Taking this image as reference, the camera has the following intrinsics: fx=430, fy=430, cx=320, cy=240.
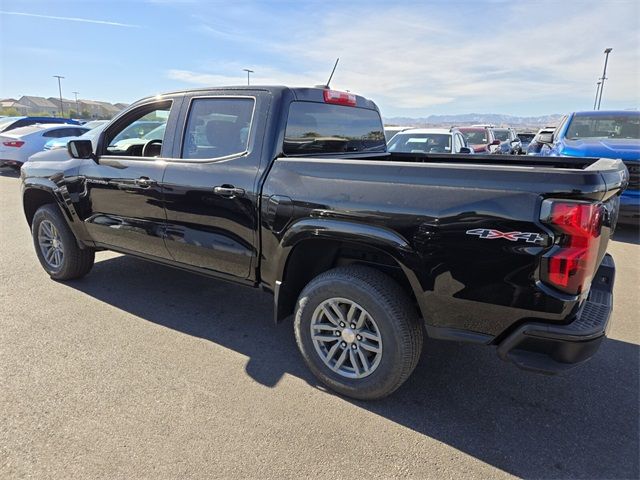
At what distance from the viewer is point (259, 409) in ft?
8.72

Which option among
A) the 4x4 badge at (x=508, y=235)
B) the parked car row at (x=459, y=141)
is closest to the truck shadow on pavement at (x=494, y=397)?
the 4x4 badge at (x=508, y=235)

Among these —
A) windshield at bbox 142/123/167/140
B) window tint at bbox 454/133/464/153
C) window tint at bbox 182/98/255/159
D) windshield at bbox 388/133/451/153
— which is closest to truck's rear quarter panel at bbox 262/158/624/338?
window tint at bbox 182/98/255/159

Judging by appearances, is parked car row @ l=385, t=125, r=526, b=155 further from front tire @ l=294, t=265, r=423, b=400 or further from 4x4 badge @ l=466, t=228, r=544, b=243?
4x4 badge @ l=466, t=228, r=544, b=243

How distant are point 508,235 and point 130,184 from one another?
10.2 feet

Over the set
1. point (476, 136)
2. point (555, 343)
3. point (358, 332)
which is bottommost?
point (358, 332)

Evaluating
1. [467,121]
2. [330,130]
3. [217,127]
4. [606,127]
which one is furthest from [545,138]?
[467,121]

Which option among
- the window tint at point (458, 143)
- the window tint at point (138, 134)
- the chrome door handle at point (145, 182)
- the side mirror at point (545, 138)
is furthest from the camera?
the window tint at point (458, 143)

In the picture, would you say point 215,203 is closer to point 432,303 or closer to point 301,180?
point 301,180

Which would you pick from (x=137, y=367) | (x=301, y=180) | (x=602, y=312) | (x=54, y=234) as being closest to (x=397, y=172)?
(x=301, y=180)

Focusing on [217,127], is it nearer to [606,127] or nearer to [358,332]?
[358,332]

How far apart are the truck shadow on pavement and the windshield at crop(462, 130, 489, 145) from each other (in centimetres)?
1150

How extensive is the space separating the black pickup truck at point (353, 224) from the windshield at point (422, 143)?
5340mm

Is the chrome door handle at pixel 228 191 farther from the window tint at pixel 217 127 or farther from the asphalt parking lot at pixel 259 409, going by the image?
the asphalt parking lot at pixel 259 409

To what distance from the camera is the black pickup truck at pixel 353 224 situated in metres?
2.10
